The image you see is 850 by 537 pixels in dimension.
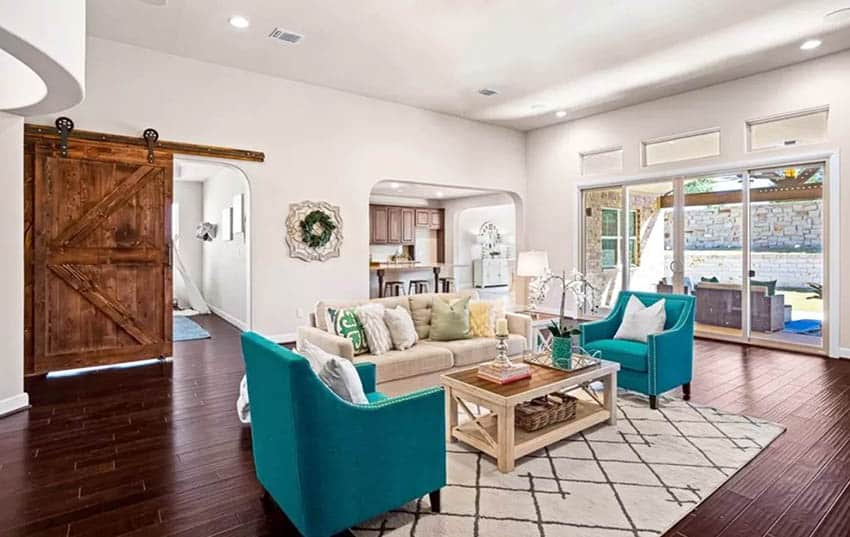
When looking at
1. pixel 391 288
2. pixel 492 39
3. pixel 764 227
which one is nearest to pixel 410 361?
pixel 492 39

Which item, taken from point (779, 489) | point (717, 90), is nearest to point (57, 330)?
point (779, 489)

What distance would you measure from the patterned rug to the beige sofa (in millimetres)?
821

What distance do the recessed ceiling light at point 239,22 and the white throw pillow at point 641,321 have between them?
445cm

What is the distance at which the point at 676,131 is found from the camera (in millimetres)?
6812

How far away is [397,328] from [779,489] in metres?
2.60

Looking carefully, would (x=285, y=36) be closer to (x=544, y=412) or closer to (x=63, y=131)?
(x=63, y=131)

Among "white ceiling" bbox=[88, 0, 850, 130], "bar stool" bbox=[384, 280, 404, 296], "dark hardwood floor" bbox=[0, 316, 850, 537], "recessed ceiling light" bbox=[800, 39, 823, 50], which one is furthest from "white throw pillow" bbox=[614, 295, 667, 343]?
"bar stool" bbox=[384, 280, 404, 296]

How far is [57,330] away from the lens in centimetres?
464

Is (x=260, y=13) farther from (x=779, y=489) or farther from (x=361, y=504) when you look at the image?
(x=779, y=489)

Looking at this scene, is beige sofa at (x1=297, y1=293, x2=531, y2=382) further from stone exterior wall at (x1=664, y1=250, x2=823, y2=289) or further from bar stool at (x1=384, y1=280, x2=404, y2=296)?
bar stool at (x1=384, y1=280, x2=404, y2=296)

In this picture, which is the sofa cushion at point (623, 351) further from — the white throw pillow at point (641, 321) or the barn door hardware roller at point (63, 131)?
the barn door hardware roller at point (63, 131)

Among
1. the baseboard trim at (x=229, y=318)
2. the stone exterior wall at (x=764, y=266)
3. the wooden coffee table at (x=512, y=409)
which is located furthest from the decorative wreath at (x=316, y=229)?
the stone exterior wall at (x=764, y=266)

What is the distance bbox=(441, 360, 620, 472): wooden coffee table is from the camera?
2627 millimetres

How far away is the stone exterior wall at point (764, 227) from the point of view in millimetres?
5730
